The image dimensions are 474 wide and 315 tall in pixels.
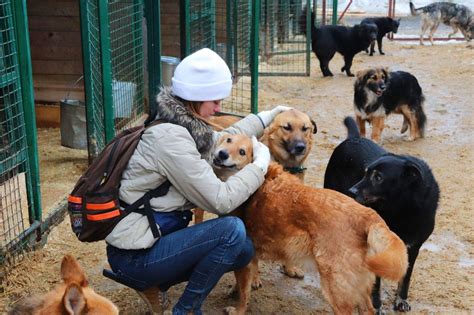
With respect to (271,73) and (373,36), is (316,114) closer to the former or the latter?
(271,73)

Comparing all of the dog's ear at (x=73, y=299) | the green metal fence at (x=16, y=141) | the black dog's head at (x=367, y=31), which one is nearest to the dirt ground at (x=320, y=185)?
the green metal fence at (x=16, y=141)

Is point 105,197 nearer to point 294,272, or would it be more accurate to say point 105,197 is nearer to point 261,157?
point 261,157

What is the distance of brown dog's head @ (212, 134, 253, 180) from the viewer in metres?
3.76

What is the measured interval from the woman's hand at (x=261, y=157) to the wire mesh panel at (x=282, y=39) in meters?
9.30

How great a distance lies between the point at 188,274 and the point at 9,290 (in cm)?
144

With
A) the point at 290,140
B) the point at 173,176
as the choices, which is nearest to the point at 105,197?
the point at 173,176

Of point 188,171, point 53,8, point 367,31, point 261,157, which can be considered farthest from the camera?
point 367,31

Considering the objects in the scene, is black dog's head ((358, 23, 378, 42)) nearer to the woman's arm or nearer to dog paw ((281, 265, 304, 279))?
dog paw ((281, 265, 304, 279))

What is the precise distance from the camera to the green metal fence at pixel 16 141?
4.31 m

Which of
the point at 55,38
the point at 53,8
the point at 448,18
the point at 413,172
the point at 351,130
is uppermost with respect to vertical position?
the point at 53,8

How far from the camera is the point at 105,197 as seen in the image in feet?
10.2

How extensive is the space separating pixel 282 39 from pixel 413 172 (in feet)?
40.5

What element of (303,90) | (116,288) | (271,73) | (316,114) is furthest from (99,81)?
(271,73)

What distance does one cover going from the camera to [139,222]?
10.4ft
